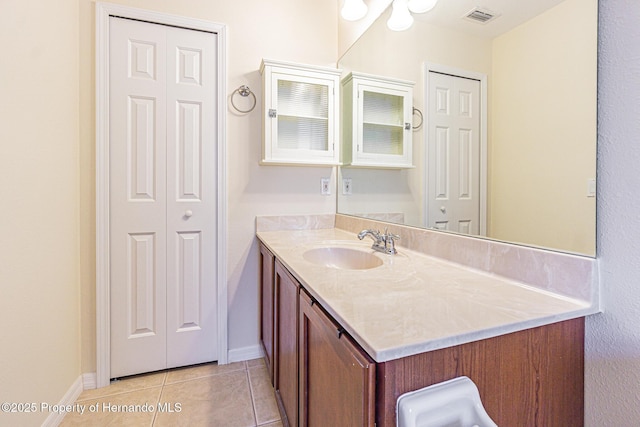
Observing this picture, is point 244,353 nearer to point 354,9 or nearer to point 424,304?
point 424,304

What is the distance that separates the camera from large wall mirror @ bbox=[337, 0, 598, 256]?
0.77 metres

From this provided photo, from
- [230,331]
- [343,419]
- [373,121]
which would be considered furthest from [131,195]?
[343,419]

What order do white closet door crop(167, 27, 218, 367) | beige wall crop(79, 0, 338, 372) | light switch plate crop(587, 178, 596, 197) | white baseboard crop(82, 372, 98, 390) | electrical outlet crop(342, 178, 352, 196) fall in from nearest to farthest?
light switch plate crop(587, 178, 596, 197) < white baseboard crop(82, 372, 98, 390) < white closet door crop(167, 27, 218, 367) < beige wall crop(79, 0, 338, 372) < electrical outlet crop(342, 178, 352, 196)

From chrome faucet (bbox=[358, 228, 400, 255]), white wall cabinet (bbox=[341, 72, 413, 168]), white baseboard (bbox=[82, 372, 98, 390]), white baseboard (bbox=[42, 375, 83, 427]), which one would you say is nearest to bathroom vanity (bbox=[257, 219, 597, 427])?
chrome faucet (bbox=[358, 228, 400, 255])

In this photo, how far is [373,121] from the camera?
72.1 inches

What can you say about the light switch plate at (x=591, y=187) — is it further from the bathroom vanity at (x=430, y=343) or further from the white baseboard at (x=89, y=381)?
the white baseboard at (x=89, y=381)

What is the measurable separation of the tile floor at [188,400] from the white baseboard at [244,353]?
0.23 feet

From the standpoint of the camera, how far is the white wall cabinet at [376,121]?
1.50m

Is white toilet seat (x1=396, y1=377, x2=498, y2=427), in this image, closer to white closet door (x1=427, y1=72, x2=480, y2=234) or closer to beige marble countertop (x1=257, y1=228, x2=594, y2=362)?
beige marble countertop (x1=257, y1=228, x2=594, y2=362)

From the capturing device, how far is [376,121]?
1.81 m

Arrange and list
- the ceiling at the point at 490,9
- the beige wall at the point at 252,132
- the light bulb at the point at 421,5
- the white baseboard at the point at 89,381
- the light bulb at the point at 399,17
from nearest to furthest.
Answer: the ceiling at the point at 490,9, the light bulb at the point at 421,5, the light bulb at the point at 399,17, the white baseboard at the point at 89,381, the beige wall at the point at 252,132

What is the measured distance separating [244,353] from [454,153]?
1.76 m

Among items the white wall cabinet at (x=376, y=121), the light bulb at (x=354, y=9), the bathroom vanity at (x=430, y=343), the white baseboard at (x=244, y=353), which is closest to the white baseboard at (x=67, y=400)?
the white baseboard at (x=244, y=353)

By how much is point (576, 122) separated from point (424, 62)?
0.71 m
